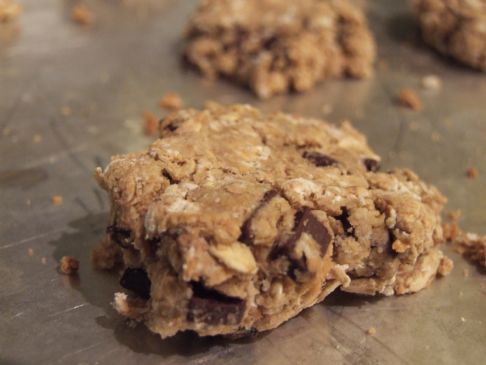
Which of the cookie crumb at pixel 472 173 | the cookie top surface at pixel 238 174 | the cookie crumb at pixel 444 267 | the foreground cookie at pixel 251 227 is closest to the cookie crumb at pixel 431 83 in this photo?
the cookie crumb at pixel 472 173

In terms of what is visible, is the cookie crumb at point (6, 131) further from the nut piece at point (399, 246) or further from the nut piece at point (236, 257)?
the nut piece at point (399, 246)

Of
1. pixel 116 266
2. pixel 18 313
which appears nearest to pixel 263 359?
pixel 116 266

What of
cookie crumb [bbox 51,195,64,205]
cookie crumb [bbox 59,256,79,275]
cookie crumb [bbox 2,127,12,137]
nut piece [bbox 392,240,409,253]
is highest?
nut piece [bbox 392,240,409,253]

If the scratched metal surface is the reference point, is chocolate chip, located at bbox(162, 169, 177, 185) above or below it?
above

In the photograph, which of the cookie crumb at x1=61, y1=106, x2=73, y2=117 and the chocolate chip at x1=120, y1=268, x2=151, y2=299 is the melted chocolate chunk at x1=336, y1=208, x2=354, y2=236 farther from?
the cookie crumb at x1=61, y1=106, x2=73, y2=117

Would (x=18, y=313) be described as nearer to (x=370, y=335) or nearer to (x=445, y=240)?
(x=370, y=335)

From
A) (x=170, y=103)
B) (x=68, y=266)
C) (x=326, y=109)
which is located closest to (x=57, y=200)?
(x=68, y=266)

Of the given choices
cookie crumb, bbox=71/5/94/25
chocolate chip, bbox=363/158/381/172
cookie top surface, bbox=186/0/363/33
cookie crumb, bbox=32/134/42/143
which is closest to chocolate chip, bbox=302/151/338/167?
chocolate chip, bbox=363/158/381/172
